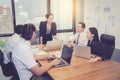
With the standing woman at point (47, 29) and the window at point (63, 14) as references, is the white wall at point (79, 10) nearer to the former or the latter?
the window at point (63, 14)

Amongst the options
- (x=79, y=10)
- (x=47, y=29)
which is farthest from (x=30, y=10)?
(x=79, y=10)

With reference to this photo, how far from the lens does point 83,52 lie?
96.1 inches

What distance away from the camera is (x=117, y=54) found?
355 centimetres

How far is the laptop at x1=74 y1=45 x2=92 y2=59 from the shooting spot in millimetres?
2349

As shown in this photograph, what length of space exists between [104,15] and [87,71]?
2261 millimetres

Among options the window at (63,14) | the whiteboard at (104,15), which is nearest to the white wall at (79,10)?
the window at (63,14)

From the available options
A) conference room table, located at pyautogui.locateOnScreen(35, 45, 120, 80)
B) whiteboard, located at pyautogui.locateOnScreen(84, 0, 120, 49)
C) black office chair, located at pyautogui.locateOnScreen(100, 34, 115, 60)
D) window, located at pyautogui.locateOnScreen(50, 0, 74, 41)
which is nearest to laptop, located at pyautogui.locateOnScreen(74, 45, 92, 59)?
conference room table, located at pyautogui.locateOnScreen(35, 45, 120, 80)

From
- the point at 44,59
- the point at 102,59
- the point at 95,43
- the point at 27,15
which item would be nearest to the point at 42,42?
the point at 27,15

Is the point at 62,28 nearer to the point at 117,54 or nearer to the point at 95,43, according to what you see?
the point at 117,54

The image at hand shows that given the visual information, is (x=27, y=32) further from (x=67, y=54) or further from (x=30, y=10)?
(x=30, y=10)

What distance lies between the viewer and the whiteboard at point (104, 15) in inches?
138

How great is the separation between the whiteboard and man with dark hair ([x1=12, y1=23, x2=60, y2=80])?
Result: 81.1 inches

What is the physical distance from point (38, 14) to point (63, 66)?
2696mm

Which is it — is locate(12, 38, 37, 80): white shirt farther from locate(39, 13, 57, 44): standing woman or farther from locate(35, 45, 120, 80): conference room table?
locate(39, 13, 57, 44): standing woman
